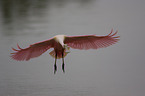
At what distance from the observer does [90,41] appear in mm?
4484

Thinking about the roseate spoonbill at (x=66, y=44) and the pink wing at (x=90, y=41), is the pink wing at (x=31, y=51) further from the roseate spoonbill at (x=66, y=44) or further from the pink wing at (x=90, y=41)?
the pink wing at (x=90, y=41)

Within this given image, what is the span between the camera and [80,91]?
423 cm

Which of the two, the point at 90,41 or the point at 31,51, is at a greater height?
the point at 90,41

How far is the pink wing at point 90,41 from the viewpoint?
4395 mm

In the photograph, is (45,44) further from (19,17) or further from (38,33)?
(19,17)

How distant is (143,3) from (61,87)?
6146 mm

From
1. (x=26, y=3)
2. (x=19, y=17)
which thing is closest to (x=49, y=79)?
(x=19, y=17)

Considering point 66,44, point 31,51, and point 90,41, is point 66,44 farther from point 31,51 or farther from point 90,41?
point 31,51

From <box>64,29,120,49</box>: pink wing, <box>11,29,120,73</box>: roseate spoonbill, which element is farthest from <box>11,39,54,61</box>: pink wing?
<box>64,29,120,49</box>: pink wing

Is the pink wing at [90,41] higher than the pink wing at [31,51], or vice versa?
the pink wing at [90,41]

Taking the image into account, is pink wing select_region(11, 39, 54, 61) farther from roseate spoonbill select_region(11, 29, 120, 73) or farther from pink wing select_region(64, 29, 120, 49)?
pink wing select_region(64, 29, 120, 49)

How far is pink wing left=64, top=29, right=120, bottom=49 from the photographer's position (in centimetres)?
439

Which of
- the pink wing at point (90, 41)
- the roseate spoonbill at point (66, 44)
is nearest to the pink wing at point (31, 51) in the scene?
the roseate spoonbill at point (66, 44)

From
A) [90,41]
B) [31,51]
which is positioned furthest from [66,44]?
[31,51]
